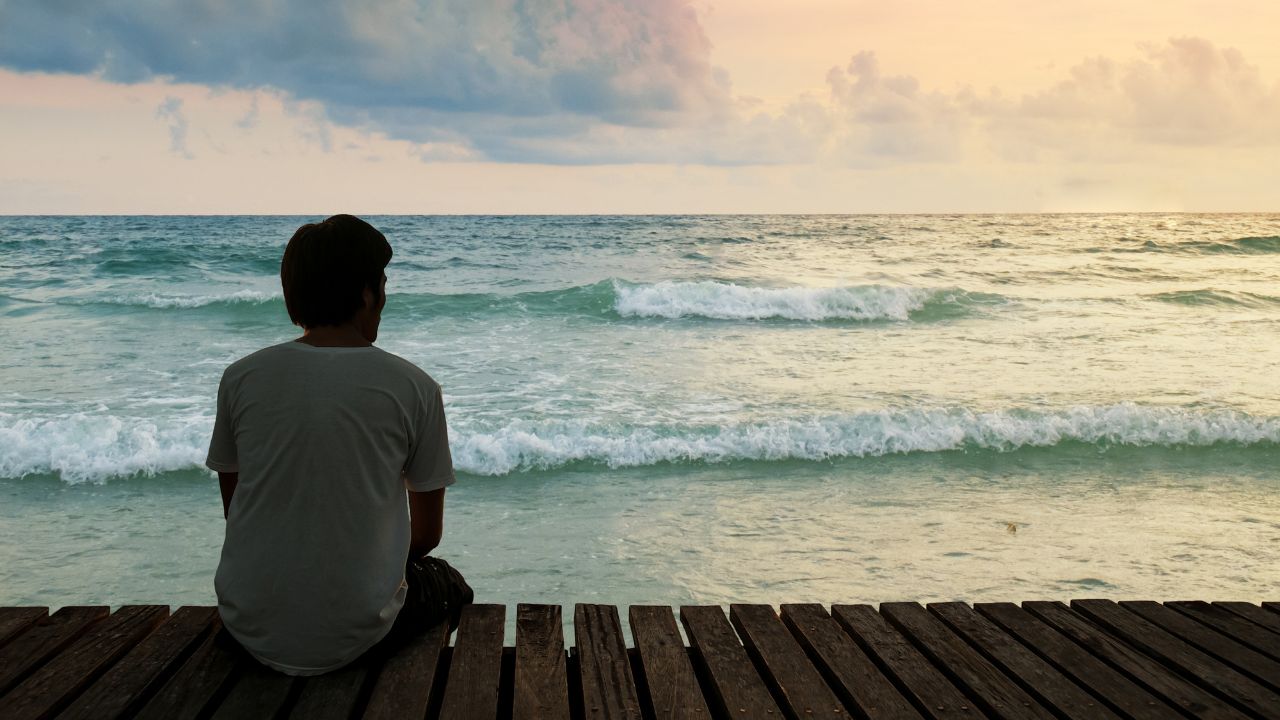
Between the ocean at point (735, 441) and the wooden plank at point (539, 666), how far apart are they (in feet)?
6.48

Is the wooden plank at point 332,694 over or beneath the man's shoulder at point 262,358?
beneath

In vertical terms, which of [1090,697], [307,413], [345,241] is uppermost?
[345,241]

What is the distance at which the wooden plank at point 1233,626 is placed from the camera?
286cm

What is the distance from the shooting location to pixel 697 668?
2.70 metres

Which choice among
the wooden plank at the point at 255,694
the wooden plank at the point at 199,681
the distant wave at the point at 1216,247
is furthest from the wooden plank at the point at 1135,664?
the distant wave at the point at 1216,247

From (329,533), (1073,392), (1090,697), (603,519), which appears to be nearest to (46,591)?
(603,519)

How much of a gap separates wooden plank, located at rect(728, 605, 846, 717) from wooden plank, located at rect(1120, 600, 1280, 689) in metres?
1.35

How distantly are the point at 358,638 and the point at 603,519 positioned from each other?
3.65 meters

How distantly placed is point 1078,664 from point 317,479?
7.61 ft

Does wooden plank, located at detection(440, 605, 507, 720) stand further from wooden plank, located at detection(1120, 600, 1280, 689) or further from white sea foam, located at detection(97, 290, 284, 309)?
white sea foam, located at detection(97, 290, 284, 309)

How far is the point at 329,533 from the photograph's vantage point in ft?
7.06

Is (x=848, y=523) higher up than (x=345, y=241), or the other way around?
(x=345, y=241)

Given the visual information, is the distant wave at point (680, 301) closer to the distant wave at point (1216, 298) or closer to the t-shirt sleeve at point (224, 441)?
the distant wave at point (1216, 298)

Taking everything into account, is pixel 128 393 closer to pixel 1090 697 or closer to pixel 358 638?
pixel 358 638
